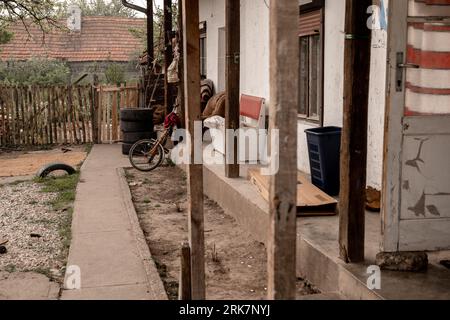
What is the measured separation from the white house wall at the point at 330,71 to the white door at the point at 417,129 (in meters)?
1.57

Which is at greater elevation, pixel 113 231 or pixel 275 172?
pixel 275 172

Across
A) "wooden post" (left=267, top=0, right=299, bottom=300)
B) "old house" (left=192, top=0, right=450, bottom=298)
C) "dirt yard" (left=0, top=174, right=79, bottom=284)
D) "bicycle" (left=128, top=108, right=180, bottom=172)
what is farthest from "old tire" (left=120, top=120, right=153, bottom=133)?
"wooden post" (left=267, top=0, right=299, bottom=300)

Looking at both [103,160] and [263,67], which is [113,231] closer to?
[263,67]

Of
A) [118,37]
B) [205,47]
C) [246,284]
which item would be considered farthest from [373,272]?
[118,37]

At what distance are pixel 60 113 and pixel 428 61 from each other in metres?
12.2

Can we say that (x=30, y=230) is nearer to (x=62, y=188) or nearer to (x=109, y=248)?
(x=109, y=248)

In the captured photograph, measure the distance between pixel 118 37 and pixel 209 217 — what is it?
23656 millimetres

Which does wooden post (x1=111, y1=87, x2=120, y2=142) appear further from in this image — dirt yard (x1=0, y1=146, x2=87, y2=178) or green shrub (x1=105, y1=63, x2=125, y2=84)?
green shrub (x1=105, y1=63, x2=125, y2=84)

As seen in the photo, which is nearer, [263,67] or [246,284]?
[246,284]

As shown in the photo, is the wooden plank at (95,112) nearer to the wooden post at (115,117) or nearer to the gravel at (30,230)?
the wooden post at (115,117)

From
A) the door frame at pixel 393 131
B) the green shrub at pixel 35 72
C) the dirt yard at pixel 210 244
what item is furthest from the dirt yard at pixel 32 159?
the green shrub at pixel 35 72

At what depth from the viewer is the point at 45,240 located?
6.70m

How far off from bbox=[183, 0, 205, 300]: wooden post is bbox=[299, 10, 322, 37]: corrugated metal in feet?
13.2

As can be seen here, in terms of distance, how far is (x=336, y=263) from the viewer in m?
4.56
